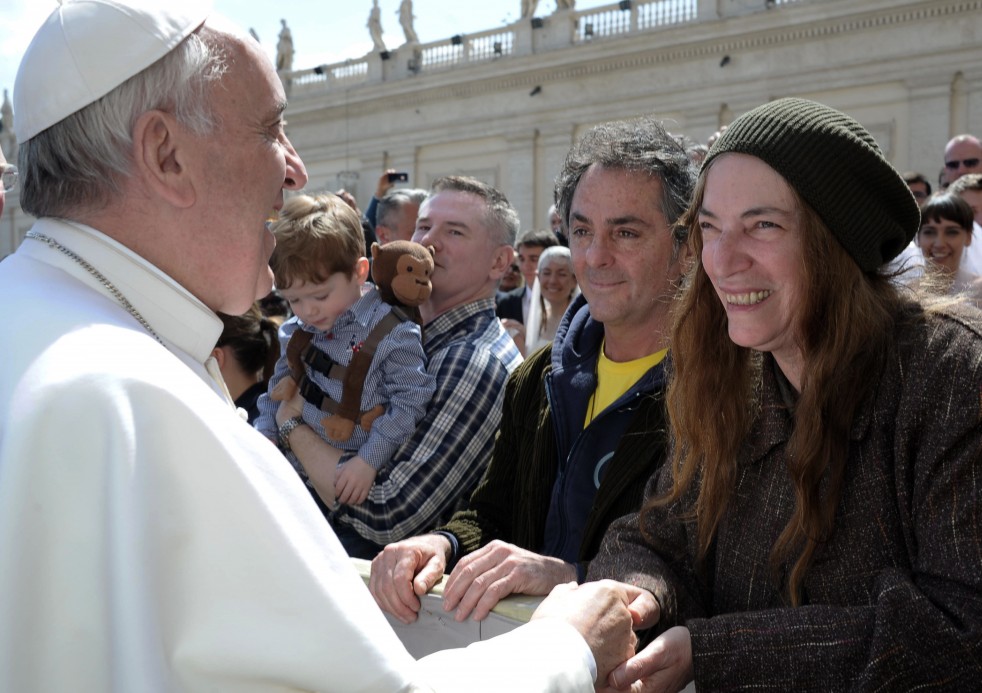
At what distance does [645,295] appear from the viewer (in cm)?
289

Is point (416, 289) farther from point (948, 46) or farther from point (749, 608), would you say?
point (948, 46)

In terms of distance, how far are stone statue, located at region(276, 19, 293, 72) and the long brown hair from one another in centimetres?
2956

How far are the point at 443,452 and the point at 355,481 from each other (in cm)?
31

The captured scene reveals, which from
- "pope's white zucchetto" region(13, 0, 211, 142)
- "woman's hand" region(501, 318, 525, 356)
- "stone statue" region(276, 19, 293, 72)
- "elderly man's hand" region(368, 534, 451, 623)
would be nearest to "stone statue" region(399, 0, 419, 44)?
"stone statue" region(276, 19, 293, 72)

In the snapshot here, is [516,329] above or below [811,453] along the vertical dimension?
below

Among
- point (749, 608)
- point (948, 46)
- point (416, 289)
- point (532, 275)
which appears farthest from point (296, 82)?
point (749, 608)

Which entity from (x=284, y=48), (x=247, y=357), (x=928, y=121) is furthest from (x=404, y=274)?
(x=284, y=48)

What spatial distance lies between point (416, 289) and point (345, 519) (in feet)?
2.83

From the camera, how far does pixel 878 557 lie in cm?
192

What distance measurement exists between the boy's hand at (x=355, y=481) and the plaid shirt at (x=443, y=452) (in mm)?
29

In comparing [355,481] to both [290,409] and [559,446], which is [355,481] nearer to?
[290,409]

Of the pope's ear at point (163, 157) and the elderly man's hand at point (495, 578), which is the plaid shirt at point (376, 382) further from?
the pope's ear at point (163, 157)

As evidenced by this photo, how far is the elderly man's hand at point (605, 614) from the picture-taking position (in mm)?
1916

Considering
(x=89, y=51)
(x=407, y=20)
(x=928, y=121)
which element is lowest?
(x=928, y=121)
